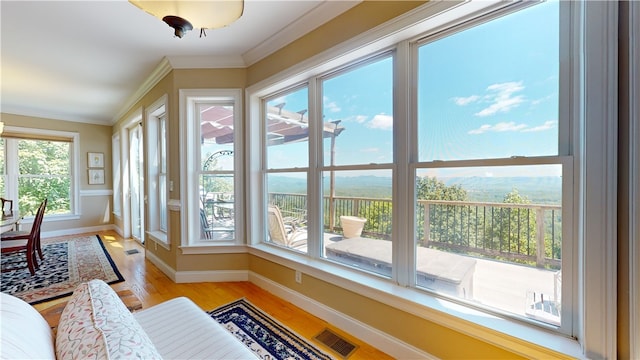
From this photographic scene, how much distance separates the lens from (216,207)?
9.41 ft

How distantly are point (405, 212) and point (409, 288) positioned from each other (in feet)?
1.66

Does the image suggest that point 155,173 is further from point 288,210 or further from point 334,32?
point 334,32

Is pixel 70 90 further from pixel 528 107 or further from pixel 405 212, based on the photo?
pixel 528 107

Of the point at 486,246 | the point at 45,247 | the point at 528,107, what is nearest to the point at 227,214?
the point at 486,246

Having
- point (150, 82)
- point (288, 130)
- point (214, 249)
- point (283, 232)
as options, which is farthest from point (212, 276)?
point (150, 82)

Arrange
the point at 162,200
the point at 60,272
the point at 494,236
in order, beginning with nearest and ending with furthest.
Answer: the point at 494,236, the point at 60,272, the point at 162,200

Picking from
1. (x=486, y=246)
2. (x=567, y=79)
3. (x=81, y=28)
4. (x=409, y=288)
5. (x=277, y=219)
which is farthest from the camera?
(x=277, y=219)

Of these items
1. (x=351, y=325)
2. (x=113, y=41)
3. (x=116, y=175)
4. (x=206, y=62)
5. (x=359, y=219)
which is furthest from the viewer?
(x=116, y=175)

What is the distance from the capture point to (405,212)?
64.3 inches

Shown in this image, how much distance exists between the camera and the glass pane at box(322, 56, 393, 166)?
5.76ft

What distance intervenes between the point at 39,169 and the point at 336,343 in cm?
649

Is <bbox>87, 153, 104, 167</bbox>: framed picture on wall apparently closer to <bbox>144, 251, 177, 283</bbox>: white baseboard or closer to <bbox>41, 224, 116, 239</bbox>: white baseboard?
<bbox>41, 224, 116, 239</bbox>: white baseboard

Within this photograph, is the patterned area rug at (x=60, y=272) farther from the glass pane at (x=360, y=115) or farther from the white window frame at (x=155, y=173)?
the glass pane at (x=360, y=115)

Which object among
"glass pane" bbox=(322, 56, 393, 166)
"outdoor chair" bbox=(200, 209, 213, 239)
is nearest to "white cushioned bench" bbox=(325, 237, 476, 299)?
"glass pane" bbox=(322, 56, 393, 166)
